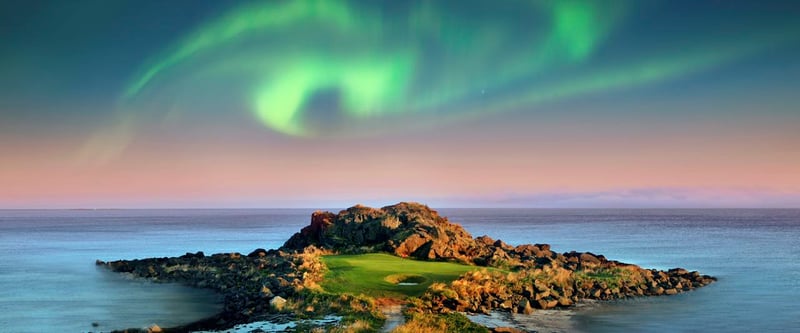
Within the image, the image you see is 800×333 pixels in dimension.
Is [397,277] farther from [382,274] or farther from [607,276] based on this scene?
[607,276]

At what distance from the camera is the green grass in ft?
125

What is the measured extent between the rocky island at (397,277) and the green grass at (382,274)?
76mm

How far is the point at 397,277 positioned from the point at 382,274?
1391 millimetres

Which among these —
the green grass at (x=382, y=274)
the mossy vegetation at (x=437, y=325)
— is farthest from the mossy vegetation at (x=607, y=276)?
the mossy vegetation at (x=437, y=325)

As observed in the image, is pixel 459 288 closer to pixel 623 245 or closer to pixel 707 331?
pixel 707 331

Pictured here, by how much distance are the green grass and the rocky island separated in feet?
0.25

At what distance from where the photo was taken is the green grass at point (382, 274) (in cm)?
3819

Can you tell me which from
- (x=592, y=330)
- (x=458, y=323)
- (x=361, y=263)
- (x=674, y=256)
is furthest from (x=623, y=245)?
(x=458, y=323)

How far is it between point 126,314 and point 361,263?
16.9m

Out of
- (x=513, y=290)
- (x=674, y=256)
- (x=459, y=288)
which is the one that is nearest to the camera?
(x=459, y=288)

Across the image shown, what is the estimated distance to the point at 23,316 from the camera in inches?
1522

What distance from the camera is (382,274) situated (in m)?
43.0

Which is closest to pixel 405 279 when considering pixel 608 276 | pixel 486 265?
pixel 486 265

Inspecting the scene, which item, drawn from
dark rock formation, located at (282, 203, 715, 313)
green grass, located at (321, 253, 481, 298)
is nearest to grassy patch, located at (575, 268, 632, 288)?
dark rock formation, located at (282, 203, 715, 313)
